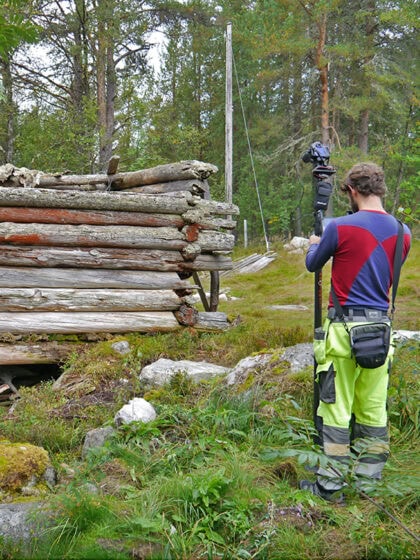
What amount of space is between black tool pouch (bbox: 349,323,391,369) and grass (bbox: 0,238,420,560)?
620mm

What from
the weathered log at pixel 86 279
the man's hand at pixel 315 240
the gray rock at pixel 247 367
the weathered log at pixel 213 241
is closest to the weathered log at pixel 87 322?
the weathered log at pixel 86 279

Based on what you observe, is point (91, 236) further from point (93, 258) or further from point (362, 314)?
point (362, 314)

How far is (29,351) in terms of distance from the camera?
278 inches

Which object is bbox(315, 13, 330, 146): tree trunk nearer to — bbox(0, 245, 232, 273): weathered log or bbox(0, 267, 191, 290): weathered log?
bbox(0, 245, 232, 273): weathered log

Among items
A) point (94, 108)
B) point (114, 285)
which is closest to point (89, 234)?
point (114, 285)

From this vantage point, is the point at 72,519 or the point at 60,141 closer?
the point at 72,519

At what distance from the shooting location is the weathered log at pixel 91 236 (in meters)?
7.32

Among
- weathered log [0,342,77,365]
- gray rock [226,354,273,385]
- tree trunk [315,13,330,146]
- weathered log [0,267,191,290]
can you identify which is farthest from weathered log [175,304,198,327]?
A: tree trunk [315,13,330,146]

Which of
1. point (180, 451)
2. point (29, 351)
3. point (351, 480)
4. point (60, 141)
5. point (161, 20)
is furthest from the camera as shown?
point (161, 20)

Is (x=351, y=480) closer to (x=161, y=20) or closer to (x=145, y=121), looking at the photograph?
(x=145, y=121)

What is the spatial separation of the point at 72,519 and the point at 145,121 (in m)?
19.6

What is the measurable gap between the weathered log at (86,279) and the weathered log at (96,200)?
978 millimetres

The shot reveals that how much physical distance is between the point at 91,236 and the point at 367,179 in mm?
5146

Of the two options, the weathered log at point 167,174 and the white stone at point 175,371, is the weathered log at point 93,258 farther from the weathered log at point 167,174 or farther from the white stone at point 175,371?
the white stone at point 175,371
